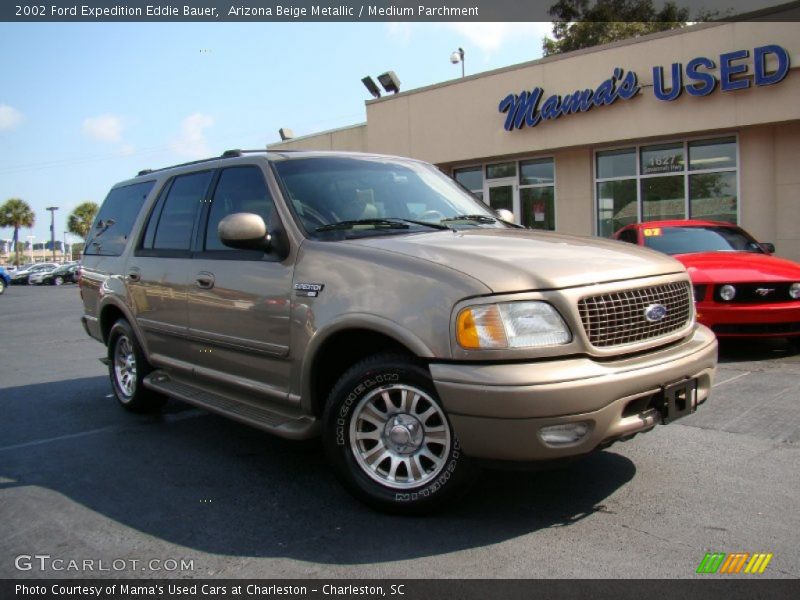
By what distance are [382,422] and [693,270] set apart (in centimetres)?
518

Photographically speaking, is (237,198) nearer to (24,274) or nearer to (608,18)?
(608,18)

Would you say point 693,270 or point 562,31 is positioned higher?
point 562,31

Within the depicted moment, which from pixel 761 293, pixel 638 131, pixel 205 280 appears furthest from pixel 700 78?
pixel 205 280

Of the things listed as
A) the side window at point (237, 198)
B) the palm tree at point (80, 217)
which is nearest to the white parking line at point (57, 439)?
the side window at point (237, 198)

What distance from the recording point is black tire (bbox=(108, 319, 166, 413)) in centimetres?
546

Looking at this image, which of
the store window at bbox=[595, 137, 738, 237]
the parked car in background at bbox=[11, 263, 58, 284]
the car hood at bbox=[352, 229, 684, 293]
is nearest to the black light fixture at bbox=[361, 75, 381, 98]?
the store window at bbox=[595, 137, 738, 237]

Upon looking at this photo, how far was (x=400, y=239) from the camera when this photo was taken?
144 inches

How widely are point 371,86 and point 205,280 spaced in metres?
18.0

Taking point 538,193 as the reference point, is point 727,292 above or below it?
below

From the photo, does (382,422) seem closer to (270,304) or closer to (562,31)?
(270,304)

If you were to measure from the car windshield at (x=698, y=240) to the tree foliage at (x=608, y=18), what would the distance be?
21.5 m

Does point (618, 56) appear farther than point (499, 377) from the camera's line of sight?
Yes

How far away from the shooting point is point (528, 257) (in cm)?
328

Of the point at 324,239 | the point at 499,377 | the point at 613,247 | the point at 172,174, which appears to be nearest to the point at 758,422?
the point at 613,247
